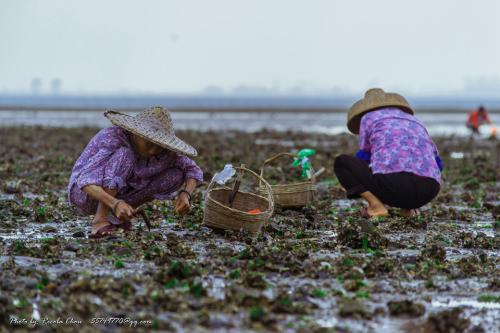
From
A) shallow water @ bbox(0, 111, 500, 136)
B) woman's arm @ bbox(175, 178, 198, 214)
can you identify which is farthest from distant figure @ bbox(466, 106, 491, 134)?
woman's arm @ bbox(175, 178, 198, 214)

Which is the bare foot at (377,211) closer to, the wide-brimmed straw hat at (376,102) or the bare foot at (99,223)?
the wide-brimmed straw hat at (376,102)

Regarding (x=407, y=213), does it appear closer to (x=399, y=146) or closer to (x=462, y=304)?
(x=399, y=146)

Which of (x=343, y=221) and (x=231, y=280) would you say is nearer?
(x=231, y=280)

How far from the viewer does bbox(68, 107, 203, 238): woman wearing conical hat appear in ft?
25.5

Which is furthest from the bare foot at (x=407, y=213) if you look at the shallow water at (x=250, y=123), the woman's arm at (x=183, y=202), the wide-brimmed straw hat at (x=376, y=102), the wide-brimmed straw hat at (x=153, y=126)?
the shallow water at (x=250, y=123)

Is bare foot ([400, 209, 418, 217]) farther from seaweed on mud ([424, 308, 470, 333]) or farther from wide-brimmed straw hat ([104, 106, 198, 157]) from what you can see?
seaweed on mud ([424, 308, 470, 333])

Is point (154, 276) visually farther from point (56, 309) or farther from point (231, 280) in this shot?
point (56, 309)

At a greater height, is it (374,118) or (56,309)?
(374,118)

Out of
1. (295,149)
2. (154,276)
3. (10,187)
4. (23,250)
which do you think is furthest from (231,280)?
(295,149)

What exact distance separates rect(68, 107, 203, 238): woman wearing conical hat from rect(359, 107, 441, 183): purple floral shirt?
6.95 feet

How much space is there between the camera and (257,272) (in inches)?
263

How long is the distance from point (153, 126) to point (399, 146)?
9.10 feet

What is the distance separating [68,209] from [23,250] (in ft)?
9.46

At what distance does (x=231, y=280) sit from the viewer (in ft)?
21.0
